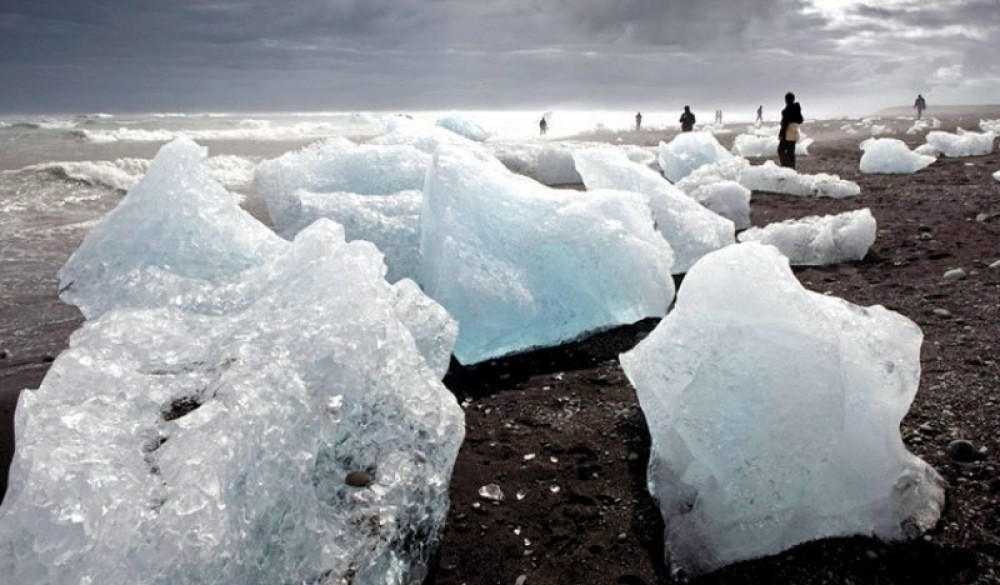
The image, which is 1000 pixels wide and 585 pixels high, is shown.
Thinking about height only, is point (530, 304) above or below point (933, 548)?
above

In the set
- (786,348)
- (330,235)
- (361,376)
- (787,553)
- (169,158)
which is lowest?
(787,553)

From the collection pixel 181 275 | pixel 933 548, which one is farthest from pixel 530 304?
pixel 933 548

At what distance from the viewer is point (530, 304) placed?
426 cm

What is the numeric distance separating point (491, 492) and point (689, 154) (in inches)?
413

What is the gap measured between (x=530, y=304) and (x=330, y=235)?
4.95 ft

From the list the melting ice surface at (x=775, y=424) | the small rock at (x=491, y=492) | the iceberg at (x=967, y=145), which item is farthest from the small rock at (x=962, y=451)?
the iceberg at (x=967, y=145)

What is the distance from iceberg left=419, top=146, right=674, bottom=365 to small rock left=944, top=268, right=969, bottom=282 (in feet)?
7.10

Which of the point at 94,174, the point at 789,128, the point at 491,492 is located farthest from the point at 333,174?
the point at 94,174

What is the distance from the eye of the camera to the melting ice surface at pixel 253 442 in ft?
5.97

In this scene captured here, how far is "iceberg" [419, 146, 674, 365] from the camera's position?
4.19m

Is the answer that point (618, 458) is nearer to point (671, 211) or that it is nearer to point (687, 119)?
point (671, 211)

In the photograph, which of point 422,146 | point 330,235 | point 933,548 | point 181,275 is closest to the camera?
point 933,548

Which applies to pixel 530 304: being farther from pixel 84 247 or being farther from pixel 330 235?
pixel 84 247

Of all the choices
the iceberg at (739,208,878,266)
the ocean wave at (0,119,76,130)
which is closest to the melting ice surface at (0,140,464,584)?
the iceberg at (739,208,878,266)
